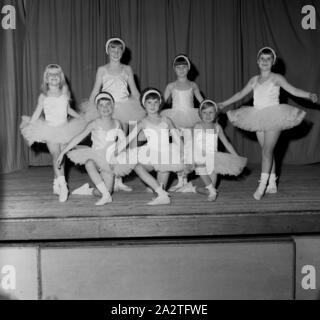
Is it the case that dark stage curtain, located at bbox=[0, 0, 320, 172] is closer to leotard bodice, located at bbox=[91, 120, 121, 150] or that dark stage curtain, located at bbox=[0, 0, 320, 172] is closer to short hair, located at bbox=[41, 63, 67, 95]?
short hair, located at bbox=[41, 63, 67, 95]

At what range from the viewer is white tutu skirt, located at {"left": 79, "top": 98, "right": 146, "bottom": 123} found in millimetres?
3961

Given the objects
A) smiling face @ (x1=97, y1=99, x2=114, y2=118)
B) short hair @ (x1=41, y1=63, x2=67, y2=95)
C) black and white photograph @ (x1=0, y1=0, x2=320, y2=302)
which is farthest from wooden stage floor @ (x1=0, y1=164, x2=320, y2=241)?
short hair @ (x1=41, y1=63, x2=67, y2=95)

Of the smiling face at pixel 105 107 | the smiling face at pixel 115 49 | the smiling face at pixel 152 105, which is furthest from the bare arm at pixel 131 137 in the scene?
the smiling face at pixel 115 49

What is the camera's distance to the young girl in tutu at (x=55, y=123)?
3660 millimetres

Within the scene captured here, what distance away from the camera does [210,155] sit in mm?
3652

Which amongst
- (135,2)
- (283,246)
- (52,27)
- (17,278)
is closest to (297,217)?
(283,246)

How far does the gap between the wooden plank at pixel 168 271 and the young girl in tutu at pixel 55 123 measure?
0.58 m

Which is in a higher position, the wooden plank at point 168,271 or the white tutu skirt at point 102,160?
the white tutu skirt at point 102,160

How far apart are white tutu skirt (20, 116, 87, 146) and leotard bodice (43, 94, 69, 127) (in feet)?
0.14

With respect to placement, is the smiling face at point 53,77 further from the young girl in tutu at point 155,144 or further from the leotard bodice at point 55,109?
the young girl in tutu at point 155,144

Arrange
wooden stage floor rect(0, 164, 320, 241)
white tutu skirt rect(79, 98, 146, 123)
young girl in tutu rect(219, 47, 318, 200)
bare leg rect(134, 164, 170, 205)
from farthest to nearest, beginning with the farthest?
white tutu skirt rect(79, 98, 146, 123)
young girl in tutu rect(219, 47, 318, 200)
bare leg rect(134, 164, 170, 205)
wooden stage floor rect(0, 164, 320, 241)

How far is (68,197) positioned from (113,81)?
1038 mm

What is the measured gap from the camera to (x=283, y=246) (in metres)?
3.32

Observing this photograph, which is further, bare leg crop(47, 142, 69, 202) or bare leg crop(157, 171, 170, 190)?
bare leg crop(157, 171, 170, 190)
